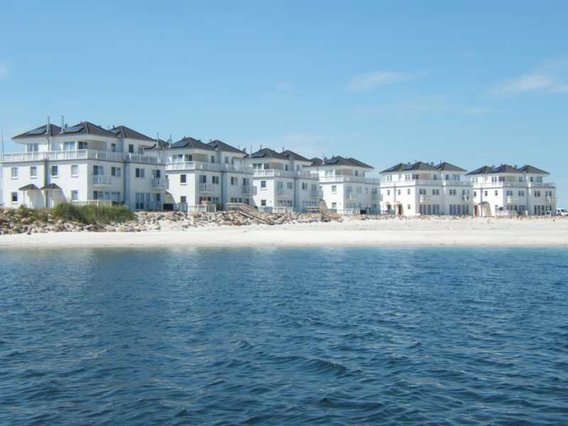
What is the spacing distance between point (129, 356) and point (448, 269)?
23.4 metres

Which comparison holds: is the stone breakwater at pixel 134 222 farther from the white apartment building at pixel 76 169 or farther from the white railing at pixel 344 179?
the white railing at pixel 344 179

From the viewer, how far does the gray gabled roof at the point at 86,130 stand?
2653 inches

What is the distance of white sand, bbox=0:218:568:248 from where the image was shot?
2035 inches

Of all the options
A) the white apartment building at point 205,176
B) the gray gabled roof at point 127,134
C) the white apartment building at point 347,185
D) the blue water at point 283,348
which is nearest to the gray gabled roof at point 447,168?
the white apartment building at point 347,185

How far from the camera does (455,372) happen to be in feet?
47.4

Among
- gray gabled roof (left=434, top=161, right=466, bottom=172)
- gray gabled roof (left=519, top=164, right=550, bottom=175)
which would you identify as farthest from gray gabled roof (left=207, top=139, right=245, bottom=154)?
gray gabled roof (left=519, top=164, right=550, bottom=175)

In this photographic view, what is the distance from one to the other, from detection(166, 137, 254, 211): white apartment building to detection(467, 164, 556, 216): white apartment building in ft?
161

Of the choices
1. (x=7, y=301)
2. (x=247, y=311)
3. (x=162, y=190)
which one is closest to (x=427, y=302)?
(x=247, y=311)

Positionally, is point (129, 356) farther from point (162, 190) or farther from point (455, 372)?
point (162, 190)

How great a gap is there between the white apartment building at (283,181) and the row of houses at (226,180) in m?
0.14

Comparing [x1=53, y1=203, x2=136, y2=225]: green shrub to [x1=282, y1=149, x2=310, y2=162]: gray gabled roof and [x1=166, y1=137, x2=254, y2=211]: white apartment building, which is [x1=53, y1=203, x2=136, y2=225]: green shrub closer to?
[x1=166, y1=137, x2=254, y2=211]: white apartment building

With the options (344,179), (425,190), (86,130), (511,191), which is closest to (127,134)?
(86,130)

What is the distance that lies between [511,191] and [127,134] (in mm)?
69036

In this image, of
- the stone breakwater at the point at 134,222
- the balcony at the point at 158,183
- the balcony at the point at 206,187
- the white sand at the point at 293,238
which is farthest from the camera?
the balcony at the point at 206,187
